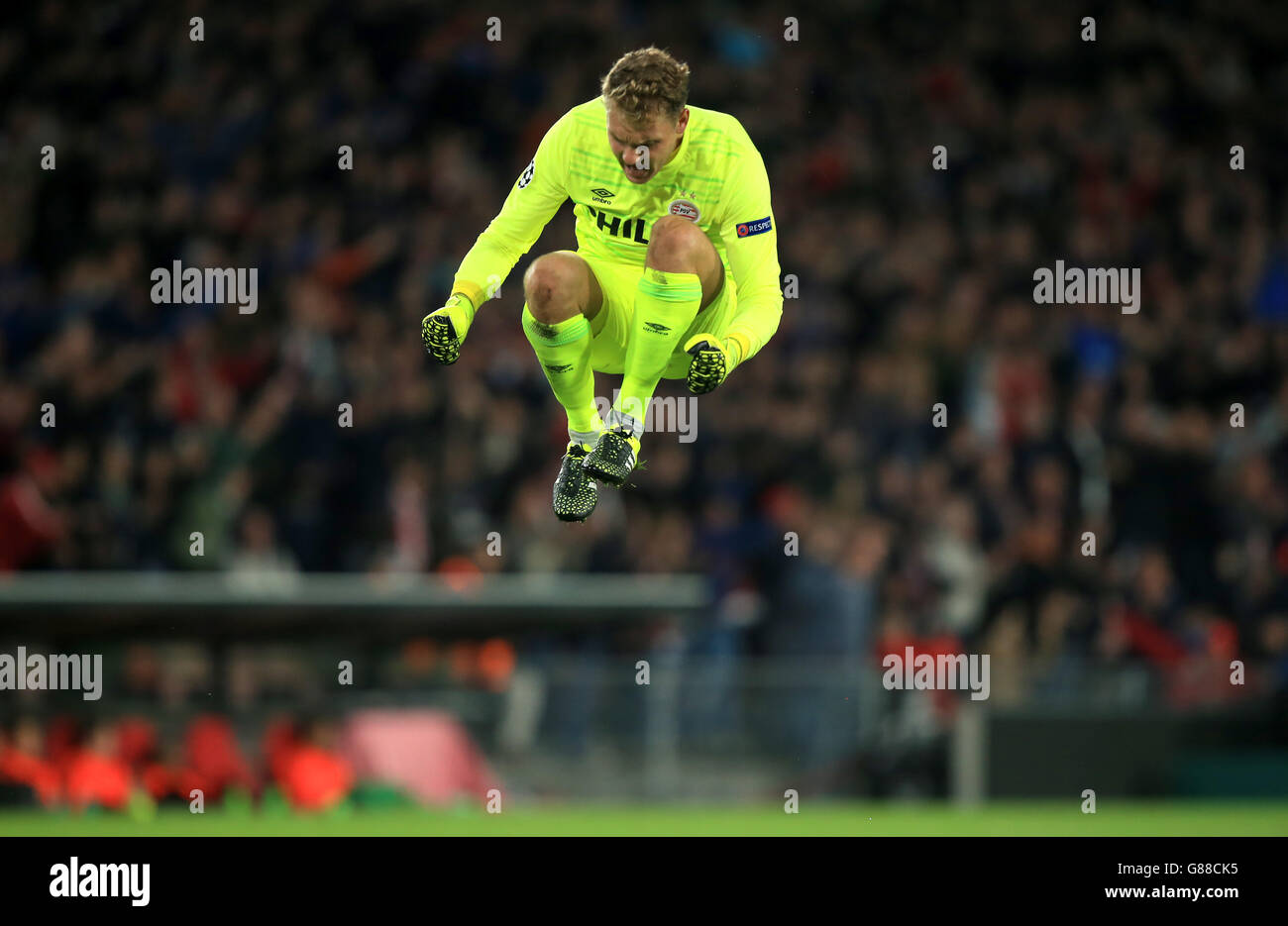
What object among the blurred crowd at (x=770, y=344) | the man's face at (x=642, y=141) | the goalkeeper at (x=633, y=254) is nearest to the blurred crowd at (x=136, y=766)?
the blurred crowd at (x=770, y=344)

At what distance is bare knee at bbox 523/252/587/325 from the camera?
9000mm

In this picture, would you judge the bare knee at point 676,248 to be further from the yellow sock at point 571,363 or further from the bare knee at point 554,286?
the yellow sock at point 571,363

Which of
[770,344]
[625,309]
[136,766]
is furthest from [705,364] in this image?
[770,344]

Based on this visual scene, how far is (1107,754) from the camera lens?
635 inches

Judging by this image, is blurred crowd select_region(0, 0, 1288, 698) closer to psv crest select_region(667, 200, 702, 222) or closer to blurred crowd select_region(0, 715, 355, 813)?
blurred crowd select_region(0, 715, 355, 813)

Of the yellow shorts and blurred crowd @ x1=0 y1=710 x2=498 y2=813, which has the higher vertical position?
→ the yellow shorts

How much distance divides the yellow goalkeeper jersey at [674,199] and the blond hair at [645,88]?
0.34 metres

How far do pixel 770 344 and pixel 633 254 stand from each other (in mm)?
9435

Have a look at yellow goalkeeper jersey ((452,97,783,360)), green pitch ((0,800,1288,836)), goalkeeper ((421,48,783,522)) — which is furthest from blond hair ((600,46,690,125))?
green pitch ((0,800,1288,836))

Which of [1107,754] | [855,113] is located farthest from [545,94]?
[1107,754]

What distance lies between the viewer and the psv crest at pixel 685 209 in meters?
9.05

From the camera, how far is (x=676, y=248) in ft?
29.0

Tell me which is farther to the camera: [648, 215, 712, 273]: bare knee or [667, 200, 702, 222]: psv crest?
[667, 200, 702, 222]: psv crest

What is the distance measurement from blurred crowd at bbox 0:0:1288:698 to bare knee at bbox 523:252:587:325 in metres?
7.44
